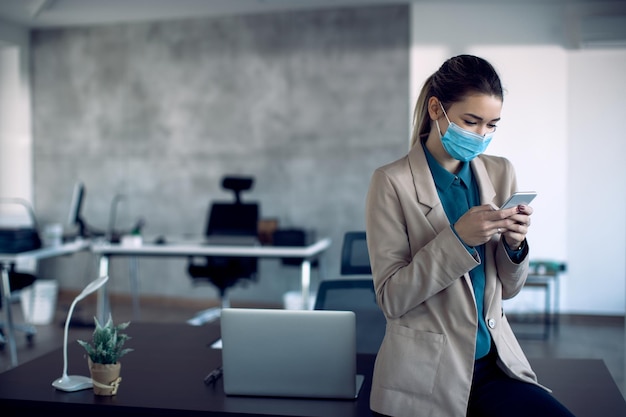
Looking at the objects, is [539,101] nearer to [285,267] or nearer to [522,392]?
[285,267]

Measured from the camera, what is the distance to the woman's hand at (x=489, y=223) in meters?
1.37

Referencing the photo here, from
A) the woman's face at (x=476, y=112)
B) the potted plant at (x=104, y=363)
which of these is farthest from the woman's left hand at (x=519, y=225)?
the potted plant at (x=104, y=363)

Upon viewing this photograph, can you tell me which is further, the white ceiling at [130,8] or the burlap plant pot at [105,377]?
the white ceiling at [130,8]

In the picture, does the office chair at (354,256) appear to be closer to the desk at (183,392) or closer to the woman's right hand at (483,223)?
the desk at (183,392)

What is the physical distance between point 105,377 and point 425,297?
84 cm

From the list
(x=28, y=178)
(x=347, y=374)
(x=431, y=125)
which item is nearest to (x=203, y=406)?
(x=347, y=374)

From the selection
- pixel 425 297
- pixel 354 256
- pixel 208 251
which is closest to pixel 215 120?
pixel 208 251

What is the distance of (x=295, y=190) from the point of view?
20.9 feet

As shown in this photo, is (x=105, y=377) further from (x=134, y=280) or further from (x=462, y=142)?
(x=134, y=280)

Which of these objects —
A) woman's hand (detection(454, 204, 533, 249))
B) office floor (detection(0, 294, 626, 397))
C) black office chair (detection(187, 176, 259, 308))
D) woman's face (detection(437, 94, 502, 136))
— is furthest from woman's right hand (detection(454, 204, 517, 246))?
black office chair (detection(187, 176, 259, 308))

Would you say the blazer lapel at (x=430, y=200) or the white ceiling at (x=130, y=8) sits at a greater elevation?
the white ceiling at (x=130, y=8)

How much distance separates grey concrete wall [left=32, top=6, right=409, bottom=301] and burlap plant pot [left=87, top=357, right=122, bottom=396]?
464 cm

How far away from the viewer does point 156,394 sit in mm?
1639

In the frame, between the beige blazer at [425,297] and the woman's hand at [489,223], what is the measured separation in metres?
0.03
